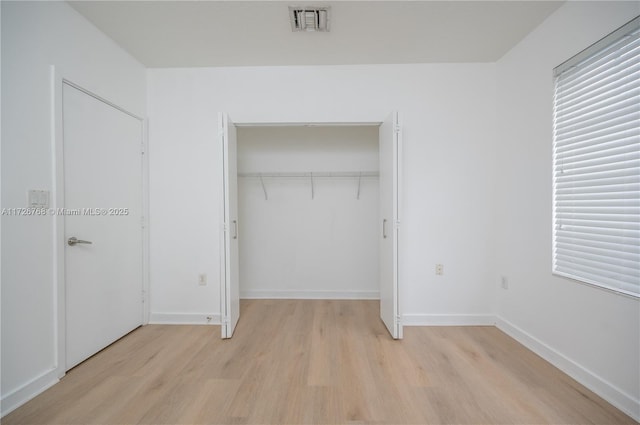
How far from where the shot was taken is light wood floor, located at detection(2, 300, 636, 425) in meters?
1.42

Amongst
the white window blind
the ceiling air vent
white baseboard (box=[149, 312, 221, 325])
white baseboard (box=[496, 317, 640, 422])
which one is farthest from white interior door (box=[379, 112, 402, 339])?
white baseboard (box=[149, 312, 221, 325])

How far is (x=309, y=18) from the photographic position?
193 centimetres

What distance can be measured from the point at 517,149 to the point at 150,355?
361cm

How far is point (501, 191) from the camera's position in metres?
2.48

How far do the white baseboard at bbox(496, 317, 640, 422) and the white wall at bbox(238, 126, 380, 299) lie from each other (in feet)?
4.91

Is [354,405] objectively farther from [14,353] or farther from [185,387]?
[14,353]

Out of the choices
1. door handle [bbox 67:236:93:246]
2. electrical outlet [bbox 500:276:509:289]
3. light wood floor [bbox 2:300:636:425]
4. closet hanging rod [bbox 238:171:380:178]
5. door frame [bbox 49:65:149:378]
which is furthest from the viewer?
closet hanging rod [bbox 238:171:380:178]

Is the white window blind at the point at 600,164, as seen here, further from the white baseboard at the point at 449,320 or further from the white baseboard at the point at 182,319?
the white baseboard at the point at 182,319

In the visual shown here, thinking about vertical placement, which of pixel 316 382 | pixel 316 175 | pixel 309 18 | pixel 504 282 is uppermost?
pixel 309 18

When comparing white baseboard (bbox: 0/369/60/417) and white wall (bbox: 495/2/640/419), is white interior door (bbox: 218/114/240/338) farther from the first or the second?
white wall (bbox: 495/2/640/419)

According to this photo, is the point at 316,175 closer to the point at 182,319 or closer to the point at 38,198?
the point at 182,319

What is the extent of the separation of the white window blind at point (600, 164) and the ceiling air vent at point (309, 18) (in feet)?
5.86

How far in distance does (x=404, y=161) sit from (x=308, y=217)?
140 cm

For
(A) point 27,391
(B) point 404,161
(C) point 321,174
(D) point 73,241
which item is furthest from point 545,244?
(A) point 27,391
